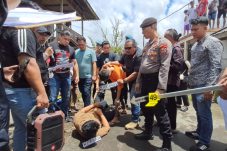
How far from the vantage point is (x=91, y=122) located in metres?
4.54

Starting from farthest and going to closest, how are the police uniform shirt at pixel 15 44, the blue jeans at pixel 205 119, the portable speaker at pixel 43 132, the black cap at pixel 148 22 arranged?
the black cap at pixel 148 22
the blue jeans at pixel 205 119
the police uniform shirt at pixel 15 44
the portable speaker at pixel 43 132

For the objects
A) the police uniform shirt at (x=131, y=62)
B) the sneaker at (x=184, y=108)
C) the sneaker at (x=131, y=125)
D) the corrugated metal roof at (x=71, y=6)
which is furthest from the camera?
the corrugated metal roof at (x=71, y=6)

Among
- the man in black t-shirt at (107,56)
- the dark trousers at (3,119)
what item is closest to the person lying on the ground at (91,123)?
the man in black t-shirt at (107,56)

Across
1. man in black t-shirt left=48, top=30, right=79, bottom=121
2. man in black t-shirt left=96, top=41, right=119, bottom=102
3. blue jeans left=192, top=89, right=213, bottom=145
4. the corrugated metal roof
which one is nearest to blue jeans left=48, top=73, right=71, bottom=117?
man in black t-shirt left=48, top=30, right=79, bottom=121

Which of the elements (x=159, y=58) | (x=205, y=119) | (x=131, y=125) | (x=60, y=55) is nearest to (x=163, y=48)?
(x=159, y=58)

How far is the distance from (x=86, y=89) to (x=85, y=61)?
620 millimetres

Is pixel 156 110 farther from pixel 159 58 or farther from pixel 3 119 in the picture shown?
pixel 3 119

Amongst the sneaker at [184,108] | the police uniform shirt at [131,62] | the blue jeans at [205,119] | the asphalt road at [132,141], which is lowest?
the asphalt road at [132,141]

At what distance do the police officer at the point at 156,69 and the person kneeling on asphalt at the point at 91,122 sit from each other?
2.94ft

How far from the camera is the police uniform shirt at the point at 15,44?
2.73 m

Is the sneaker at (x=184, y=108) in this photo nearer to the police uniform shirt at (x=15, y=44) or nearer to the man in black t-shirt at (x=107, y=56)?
the man in black t-shirt at (x=107, y=56)

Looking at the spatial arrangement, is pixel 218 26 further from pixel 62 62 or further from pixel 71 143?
pixel 71 143

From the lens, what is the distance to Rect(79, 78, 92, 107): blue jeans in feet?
21.2

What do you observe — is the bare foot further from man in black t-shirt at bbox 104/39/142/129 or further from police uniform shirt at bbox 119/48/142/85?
police uniform shirt at bbox 119/48/142/85
